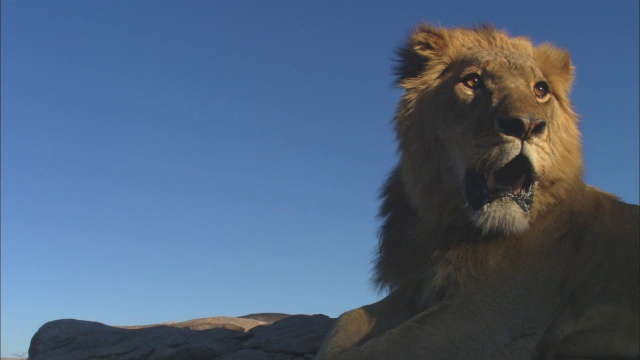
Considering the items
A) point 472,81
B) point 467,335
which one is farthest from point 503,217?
point 472,81

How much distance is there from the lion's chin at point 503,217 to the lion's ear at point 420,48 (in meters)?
1.52

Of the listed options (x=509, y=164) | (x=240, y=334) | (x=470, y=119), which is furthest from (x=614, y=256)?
(x=240, y=334)

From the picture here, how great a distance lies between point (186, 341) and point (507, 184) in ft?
12.6

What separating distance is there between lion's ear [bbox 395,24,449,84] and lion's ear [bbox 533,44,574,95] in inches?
28.5

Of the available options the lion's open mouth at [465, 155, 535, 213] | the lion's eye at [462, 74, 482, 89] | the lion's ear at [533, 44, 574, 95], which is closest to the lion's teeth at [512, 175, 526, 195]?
the lion's open mouth at [465, 155, 535, 213]

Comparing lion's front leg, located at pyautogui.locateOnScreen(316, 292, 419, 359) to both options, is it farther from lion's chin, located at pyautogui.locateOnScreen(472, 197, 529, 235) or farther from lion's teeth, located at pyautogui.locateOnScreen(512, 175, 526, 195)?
lion's teeth, located at pyautogui.locateOnScreen(512, 175, 526, 195)

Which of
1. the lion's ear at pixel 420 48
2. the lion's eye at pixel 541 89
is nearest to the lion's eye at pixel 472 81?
the lion's eye at pixel 541 89

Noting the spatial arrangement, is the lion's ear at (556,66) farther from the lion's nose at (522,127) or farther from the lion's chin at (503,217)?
the lion's chin at (503,217)

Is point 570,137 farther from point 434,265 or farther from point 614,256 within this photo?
point 434,265

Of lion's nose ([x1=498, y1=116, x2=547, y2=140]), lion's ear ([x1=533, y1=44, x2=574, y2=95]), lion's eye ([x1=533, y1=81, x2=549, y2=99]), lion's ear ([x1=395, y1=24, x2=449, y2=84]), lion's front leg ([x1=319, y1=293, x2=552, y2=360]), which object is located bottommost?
lion's front leg ([x1=319, y1=293, x2=552, y2=360])

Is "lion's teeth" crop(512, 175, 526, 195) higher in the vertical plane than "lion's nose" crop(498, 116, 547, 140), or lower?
lower

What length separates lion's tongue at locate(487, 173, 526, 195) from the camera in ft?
15.5

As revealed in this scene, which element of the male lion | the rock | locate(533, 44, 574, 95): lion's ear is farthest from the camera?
the rock

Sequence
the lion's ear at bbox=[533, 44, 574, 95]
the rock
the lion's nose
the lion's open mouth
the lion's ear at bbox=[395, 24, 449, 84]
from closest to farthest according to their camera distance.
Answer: the lion's nose
the lion's open mouth
the lion's ear at bbox=[533, 44, 574, 95]
the lion's ear at bbox=[395, 24, 449, 84]
the rock
